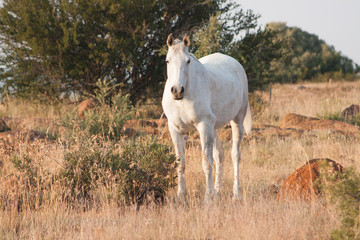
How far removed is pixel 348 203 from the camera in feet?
10.6

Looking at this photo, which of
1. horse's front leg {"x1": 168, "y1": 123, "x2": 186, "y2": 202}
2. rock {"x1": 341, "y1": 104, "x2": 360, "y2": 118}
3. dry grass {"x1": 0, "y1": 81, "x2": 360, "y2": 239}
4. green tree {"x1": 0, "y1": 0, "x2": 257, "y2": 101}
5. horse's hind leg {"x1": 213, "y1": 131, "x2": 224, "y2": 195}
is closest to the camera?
dry grass {"x1": 0, "y1": 81, "x2": 360, "y2": 239}

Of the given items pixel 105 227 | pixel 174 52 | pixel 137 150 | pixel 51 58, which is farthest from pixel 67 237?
pixel 51 58

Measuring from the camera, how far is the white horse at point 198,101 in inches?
173

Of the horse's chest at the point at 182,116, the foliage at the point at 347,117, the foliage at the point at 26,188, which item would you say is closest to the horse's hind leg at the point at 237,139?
the horse's chest at the point at 182,116

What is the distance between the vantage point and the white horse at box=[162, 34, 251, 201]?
4396 millimetres

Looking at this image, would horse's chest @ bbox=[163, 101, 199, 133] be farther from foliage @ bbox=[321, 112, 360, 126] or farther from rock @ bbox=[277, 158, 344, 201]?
foliage @ bbox=[321, 112, 360, 126]

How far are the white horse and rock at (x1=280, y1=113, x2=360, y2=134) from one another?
4.93m

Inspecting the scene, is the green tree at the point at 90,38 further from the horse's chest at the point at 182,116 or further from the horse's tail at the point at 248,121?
the horse's chest at the point at 182,116

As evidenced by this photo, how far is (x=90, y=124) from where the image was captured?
26.3ft

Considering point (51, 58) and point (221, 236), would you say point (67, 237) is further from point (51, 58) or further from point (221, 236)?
point (51, 58)

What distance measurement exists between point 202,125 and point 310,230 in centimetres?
181

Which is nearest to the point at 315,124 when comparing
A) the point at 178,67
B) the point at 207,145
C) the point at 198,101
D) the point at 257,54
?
the point at 257,54

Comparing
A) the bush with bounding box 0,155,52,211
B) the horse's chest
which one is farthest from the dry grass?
the horse's chest

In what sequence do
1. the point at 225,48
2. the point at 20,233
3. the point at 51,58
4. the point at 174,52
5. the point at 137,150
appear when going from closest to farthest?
the point at 20,233
the point at 174,52
the point at 137,150
the point at 225,48
the point at 51,58
